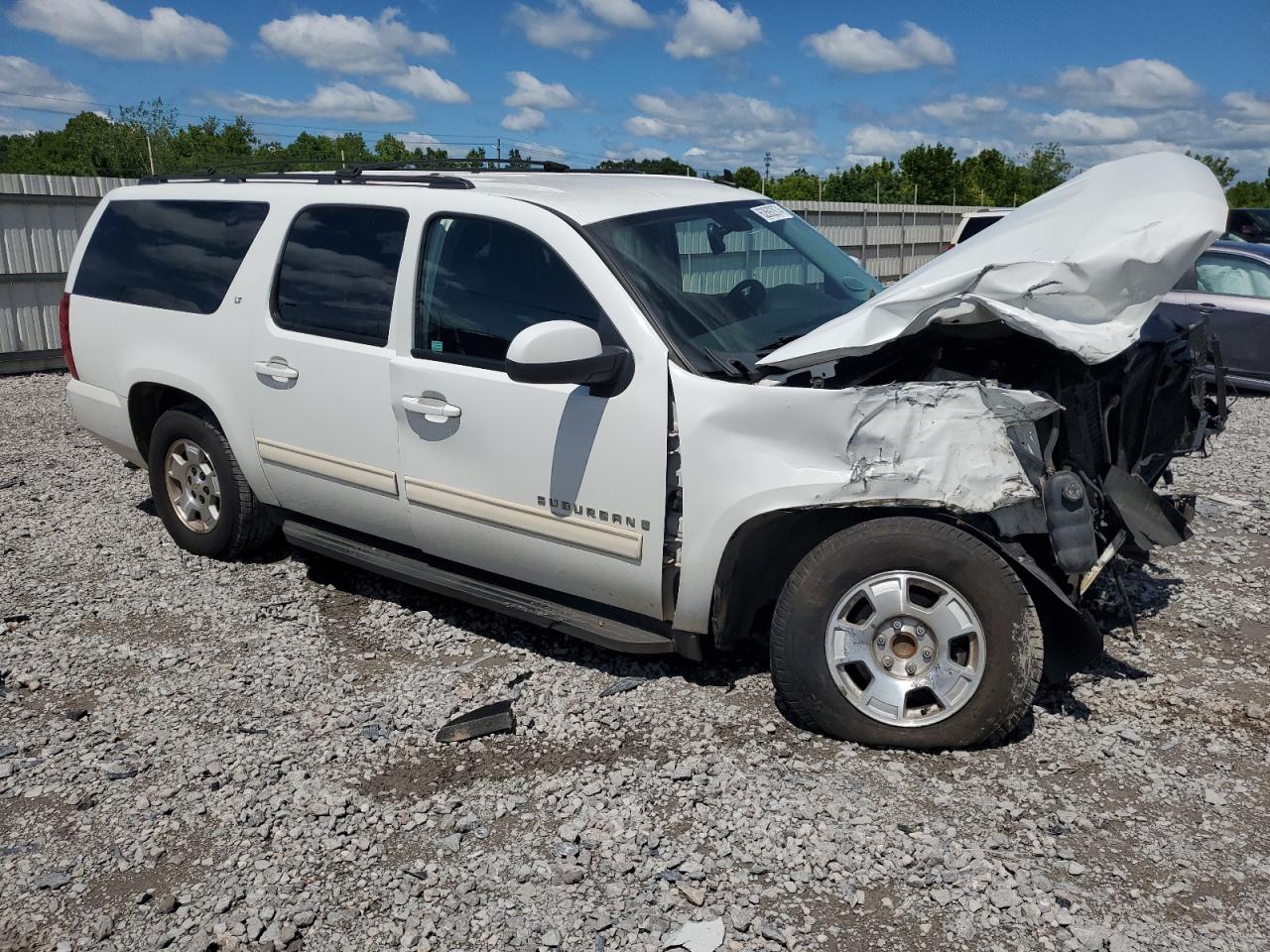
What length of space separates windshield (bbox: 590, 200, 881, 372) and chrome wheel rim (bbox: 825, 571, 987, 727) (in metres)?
0.96

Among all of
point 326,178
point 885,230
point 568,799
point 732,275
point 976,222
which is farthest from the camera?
point 885,230

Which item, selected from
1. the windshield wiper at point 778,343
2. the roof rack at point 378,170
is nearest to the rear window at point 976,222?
the roof rack at point 378,170

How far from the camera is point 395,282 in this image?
14.4 ft

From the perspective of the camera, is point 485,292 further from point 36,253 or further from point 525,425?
point 36,253

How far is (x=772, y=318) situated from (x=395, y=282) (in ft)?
5.24

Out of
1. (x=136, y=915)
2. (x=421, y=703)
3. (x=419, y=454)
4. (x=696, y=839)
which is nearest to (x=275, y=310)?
(x=419, y=454)

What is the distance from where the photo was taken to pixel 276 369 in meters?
4.84

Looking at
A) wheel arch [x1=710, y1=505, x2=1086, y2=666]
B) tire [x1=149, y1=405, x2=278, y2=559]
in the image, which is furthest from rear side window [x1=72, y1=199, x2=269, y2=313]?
wheel arch [x1=710, y1=505, x2=1086, y2=666]

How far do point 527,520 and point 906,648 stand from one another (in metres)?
1.52

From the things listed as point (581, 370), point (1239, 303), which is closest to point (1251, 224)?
point (1239, 303)

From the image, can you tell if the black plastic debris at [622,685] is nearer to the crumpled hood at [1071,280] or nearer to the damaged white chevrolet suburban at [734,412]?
the damaged white chevrolet suburban at [734,412]

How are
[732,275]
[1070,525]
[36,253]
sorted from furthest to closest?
[36,253]
[732,275]
[1070,525]

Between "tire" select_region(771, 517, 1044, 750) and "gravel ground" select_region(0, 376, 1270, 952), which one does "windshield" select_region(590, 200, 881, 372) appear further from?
"gravel ground" select_region(0, 376, 1270, 952)

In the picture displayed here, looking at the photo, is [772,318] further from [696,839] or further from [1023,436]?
[696,839]
